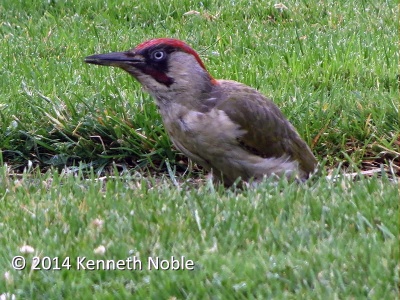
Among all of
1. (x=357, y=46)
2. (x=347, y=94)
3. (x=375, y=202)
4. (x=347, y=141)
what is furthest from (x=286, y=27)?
(x=375, y=202)

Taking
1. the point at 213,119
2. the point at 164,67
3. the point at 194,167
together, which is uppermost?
the point at 164,67

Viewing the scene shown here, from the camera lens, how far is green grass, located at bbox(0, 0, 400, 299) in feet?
11.3

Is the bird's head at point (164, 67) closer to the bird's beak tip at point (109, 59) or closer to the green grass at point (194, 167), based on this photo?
the bird's beak tip at point (109, 59)

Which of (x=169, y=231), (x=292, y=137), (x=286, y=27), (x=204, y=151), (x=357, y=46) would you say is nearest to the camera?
(x=169, y=231)

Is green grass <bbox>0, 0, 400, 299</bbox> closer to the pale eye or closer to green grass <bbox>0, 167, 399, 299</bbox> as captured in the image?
green grass <bbox>0, 167, 399, 299</bbox>

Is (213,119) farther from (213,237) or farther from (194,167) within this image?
(213,237)

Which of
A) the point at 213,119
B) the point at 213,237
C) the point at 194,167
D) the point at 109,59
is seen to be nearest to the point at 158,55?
the point at 109,59

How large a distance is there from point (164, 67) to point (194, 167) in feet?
2.84

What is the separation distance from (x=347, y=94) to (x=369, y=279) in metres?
3.26

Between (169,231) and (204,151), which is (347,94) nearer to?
(204,151)

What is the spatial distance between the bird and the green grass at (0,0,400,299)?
0.26 metres

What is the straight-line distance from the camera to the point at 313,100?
6.21 m

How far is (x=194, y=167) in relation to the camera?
19.2 ft

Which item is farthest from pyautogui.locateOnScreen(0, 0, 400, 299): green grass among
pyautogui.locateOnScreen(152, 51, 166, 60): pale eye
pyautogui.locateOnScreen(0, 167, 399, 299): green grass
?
pyautogui.locateOnScreen(152, 51, 166, 60): pale eye
